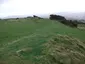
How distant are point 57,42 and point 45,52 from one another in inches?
180

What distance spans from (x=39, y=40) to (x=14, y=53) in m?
4.95

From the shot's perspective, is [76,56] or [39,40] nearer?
[76,56]

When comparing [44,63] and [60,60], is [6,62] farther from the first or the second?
[60,60]

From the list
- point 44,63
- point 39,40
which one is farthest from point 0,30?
point 44,63

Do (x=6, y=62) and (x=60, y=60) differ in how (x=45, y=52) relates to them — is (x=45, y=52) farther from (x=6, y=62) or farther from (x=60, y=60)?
(x=6, y=62)

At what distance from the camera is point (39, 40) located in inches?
1107

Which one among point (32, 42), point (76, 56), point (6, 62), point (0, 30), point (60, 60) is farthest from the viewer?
point (0, 30)

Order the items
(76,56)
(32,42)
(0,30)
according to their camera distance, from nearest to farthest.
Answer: (76,56) < (32,42) < (0,30)

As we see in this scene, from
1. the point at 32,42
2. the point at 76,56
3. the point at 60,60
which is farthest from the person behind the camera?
the point at 32,42

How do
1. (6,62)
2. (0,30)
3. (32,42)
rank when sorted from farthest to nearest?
(0,30)
(32,42)
(6,62)

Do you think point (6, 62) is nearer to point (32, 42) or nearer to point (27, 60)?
point (27, 60)

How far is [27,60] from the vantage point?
22328 millimetres

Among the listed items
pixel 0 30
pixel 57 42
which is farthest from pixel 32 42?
pixel 0 30

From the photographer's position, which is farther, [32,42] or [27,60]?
[32,42]
